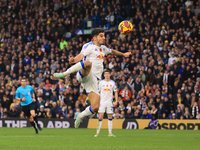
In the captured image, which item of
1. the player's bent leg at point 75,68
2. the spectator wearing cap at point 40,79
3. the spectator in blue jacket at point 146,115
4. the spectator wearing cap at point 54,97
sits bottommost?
the spectator in blue jacket at point 146,115

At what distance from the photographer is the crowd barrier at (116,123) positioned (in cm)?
1788

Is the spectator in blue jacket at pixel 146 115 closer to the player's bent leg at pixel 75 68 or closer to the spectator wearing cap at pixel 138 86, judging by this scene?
Answer: the spectator wearing cap at pixel 138 86

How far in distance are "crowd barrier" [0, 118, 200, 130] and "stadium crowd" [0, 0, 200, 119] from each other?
43 cm

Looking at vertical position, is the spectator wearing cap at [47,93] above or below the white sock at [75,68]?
below

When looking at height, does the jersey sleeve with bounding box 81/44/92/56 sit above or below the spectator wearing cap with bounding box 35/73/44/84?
above

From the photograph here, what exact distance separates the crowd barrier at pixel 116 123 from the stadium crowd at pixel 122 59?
43 centimetres

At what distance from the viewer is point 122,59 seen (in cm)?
2194

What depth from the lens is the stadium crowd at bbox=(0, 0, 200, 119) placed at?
1908 cm

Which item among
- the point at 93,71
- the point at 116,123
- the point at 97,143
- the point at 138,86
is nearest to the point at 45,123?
the point at 116,123

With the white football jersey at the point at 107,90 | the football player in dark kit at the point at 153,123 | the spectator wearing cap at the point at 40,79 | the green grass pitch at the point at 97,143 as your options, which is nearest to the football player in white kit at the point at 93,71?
the green grass pitch at the point at 97,143

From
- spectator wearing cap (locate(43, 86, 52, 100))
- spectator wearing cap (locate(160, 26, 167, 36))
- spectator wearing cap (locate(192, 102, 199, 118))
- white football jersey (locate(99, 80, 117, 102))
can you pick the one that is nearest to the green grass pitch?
white football jersey (locate(99, 80, 117, 102))

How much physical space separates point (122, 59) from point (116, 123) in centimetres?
456

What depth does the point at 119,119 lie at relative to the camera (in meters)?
18.9

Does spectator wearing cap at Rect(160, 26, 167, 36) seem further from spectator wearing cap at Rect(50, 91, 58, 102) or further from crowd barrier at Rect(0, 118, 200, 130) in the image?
spectator wearing cap at Rect(50, 91, 58, 102)
